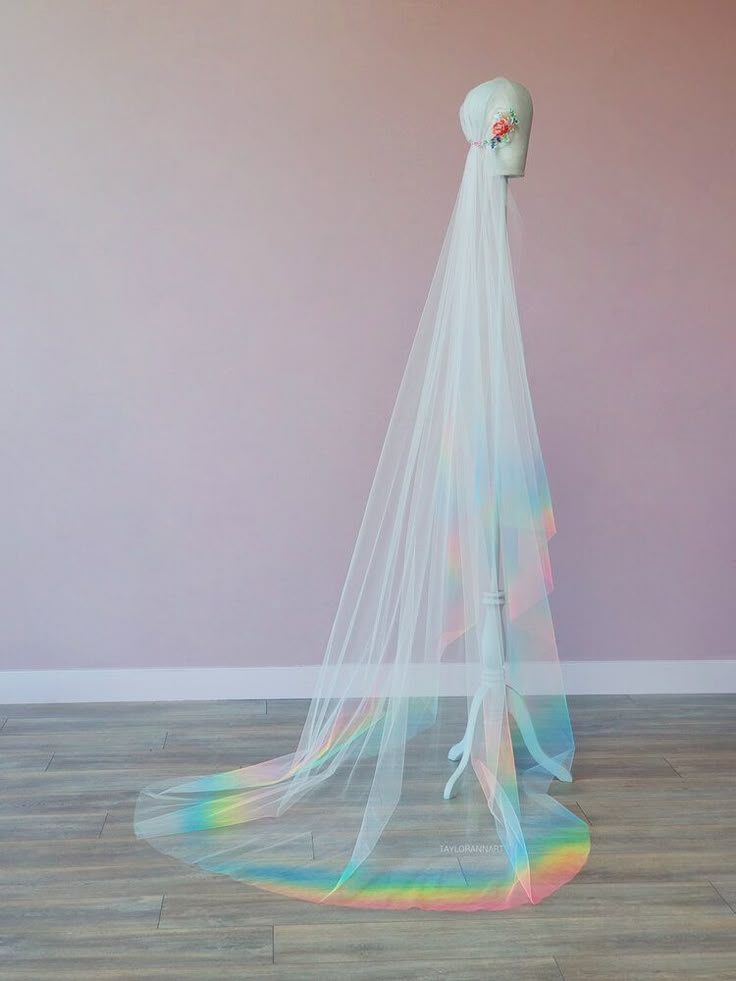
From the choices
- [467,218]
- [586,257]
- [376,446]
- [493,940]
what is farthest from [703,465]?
[493,940]

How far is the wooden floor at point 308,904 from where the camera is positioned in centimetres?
213

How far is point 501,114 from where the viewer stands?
272 cm

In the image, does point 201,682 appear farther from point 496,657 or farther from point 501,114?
point 501,114

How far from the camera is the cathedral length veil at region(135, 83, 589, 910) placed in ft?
8.85

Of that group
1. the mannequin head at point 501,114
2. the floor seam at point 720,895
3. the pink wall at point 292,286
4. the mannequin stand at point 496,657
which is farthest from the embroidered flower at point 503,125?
the floor seam at point 720,895

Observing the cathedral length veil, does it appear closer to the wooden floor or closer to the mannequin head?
the mannequin head

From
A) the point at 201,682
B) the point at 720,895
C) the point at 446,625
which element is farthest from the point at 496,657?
the point at 201,682

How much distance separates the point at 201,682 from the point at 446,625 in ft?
3.80

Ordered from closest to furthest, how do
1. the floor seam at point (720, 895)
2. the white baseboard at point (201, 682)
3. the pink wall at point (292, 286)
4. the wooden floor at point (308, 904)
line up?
1. the wooden floor at point (308, 904)
2. the floor seam at point (720, 895)
3. the pink wall at point (292, 286)
4. the white baseboard at point (201, 682)

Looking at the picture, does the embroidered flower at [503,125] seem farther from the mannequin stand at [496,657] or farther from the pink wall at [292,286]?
the pink wall at [292,286]

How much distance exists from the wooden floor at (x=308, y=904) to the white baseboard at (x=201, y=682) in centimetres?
32

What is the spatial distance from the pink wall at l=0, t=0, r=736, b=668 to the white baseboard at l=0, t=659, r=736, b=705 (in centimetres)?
5

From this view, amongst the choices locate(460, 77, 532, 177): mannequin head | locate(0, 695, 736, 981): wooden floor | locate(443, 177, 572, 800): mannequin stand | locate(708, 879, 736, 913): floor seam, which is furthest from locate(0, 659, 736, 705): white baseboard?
locate(460, 77, 532, 177): mannequin head

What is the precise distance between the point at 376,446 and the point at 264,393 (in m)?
0.37
